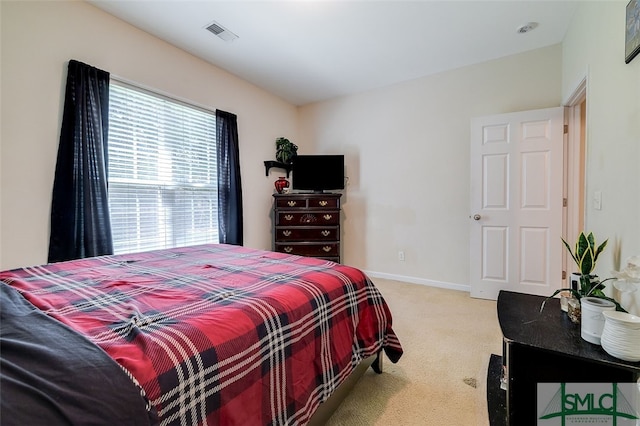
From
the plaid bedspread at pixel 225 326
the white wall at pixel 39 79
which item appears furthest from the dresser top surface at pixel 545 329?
the white wall at pixel 39 79

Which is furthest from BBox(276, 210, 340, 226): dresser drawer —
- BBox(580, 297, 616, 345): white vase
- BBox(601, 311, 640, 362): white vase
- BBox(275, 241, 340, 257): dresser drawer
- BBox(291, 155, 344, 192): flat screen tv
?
BBox(601, 311, 640, 362): white vase

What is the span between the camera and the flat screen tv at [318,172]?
13.3ft

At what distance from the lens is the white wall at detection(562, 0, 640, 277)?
1.31 m

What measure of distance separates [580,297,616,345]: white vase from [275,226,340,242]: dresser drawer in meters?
2.75

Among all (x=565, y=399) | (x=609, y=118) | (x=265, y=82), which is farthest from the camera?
(x=265, y=82)

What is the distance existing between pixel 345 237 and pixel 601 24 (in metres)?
3.25

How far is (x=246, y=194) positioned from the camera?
12.3 feet

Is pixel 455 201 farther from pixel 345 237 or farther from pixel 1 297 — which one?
pixel 1 297

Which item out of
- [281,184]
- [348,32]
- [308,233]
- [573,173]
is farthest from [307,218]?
[573,173]

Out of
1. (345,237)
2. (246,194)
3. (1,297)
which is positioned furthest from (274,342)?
(345,237)

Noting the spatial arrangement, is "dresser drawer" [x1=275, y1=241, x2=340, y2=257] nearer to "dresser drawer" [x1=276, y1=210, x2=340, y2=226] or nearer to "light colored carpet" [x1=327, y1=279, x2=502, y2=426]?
"dresser drawer" [x1=276, y1=210, x2=340, y2=226]

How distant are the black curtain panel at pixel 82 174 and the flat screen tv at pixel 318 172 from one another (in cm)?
229

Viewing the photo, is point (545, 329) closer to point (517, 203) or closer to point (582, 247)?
→ point (582, 247)

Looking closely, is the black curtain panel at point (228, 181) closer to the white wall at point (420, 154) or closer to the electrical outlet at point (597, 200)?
the white wall at point (420, 154)
